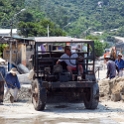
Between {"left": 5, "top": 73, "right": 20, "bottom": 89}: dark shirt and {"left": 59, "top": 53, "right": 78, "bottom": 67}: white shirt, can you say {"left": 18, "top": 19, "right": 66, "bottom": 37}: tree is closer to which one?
{"left": 5, "top": 73, "right": 20, "bottom": 89}: dark shirt

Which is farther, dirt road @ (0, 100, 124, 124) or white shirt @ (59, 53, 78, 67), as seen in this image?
white shirt @ (59, 53, 78, 67)

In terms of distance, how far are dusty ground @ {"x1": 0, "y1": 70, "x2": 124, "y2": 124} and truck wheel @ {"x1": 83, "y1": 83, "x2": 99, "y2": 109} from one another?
0.19 meters

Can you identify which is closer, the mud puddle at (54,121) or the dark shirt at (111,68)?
the mud puddle at (54,121)

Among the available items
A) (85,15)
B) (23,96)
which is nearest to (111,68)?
(23,96)

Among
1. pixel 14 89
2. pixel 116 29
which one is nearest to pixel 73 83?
pixel 14 89

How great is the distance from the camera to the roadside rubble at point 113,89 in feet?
58.6

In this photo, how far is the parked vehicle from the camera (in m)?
15.3

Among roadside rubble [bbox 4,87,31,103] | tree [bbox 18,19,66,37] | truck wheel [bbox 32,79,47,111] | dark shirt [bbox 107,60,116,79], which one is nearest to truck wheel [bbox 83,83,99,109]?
truck wheel [bbox 32,79,47,111]

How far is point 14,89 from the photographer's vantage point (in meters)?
18.3

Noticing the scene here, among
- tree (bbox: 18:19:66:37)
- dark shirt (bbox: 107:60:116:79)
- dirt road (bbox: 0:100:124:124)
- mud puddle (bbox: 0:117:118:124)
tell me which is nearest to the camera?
mud puddle (bbox: 0:117:118:124)

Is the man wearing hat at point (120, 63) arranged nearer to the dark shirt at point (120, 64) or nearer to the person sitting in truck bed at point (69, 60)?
the dark shirt at point (120, 64)

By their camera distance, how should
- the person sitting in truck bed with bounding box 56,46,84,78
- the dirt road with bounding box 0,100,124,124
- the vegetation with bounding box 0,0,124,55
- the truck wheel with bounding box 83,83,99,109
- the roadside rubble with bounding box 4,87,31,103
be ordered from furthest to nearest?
the vegetation with bounding box 0,0,124,55
the roadside rubble with bounding box 4,87,31,103
the person sitting in truck bed with bounding box 56,46,84,78
the truck wheel with bounding box 83,83,99,109
the dirt road with bounding box 0,100,124,124

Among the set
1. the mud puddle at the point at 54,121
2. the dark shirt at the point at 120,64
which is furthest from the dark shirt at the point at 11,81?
the mud puddle at the point at 54,121

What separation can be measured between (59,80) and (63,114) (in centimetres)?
126
